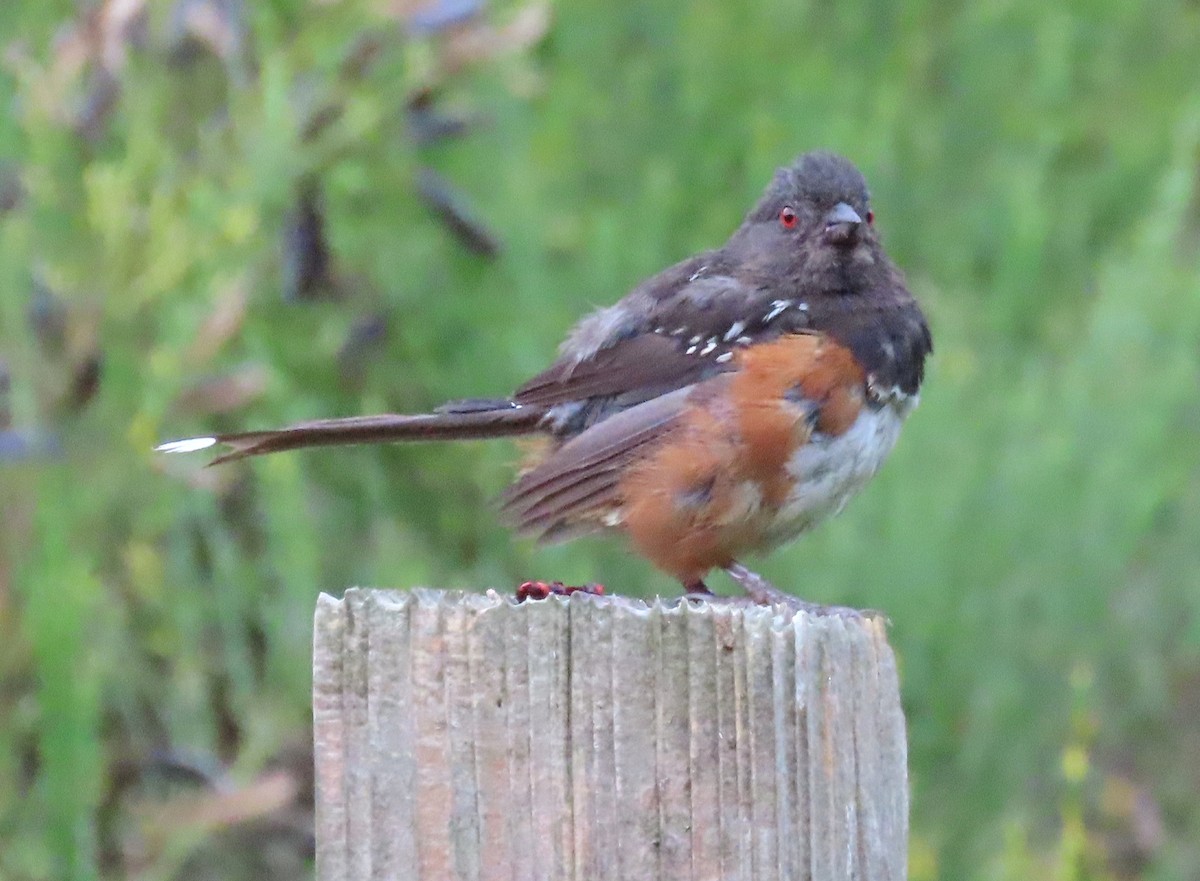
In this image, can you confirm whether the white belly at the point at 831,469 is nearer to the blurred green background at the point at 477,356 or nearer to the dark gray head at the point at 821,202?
the dark gray head at the point at 821,202

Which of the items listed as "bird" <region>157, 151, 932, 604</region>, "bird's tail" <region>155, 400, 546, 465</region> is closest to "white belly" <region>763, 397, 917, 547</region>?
"bird" <region>157, 151, 932, 604</region>

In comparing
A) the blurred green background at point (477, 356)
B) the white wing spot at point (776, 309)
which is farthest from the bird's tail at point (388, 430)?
the blurred green background at point (477, 356)

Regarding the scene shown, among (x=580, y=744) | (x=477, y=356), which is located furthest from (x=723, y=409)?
(x=580, y=744)

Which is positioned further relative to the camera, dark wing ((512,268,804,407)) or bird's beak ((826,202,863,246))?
bird's beak ((826,202,863,246))

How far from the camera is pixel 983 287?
4.66 meters

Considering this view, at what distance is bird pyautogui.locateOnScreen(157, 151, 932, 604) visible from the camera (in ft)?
9.29

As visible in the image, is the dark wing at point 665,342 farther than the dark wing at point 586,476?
Yes

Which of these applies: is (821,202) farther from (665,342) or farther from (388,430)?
(388,430)

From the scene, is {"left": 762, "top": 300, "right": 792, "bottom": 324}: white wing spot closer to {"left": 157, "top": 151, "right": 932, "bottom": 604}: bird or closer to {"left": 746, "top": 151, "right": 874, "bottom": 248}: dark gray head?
{"left": 157, "top": 151, "right": 932, "bottom": 604}: bird

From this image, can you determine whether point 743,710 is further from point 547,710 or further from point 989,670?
point 989,670

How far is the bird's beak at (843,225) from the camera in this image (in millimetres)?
3105

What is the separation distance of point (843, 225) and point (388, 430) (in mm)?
968

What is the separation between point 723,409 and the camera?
2.87 metres

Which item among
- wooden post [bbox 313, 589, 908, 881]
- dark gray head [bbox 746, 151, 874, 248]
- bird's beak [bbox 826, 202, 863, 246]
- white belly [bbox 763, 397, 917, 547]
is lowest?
wooden post [bbox 313, 589, 908, 881]
